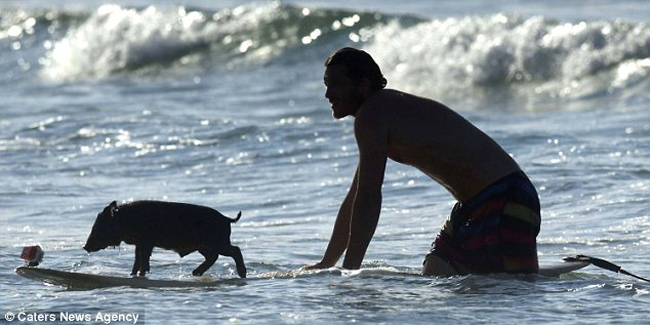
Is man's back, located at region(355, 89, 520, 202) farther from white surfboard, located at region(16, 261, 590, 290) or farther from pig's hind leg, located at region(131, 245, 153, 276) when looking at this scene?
pig's hind leg, located at region(131, 245, 153, 276)

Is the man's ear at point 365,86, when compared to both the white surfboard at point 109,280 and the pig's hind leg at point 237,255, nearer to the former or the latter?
the pig's hind leg at point 237,255

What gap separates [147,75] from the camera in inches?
903

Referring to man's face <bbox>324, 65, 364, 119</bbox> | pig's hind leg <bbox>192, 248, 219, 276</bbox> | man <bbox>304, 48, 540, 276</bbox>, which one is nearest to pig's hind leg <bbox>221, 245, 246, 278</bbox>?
pig's hind leg <bbox>192, 248, 219, 276</bbox>

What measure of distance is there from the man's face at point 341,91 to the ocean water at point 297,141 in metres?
0.91

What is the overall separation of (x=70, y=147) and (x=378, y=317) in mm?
8054

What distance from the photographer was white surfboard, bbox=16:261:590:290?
7227mm

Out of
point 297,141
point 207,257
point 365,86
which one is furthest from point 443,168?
point 297,141

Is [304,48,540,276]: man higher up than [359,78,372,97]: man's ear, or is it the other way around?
[359,78,372,97]: man's ear

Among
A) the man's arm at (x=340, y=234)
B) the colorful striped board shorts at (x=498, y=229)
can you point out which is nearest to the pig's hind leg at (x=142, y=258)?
the man's arm at (x=340, y=234)

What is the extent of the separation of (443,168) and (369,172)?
45 cm

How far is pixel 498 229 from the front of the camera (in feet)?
22.4

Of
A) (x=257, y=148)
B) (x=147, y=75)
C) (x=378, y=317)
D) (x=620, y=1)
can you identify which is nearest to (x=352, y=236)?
(x=378, y=317)

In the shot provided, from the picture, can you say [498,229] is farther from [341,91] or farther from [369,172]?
[341,91]

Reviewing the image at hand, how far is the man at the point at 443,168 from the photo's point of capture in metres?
6.72
